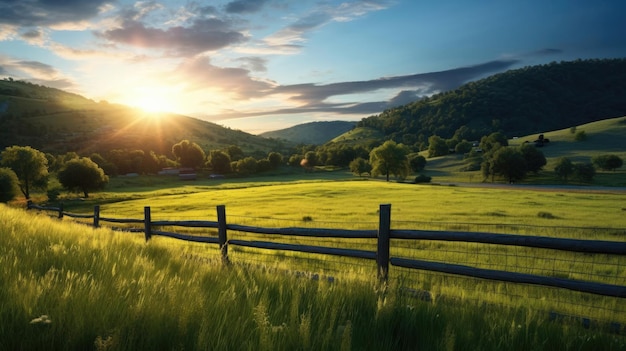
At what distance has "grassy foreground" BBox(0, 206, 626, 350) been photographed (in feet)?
7.79

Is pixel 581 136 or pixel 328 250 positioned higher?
pixel 581 136

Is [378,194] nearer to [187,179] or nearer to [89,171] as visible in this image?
[89,171]

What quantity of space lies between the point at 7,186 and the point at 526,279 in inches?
2781

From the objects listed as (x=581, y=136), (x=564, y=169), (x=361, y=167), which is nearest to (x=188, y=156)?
(x=361, y=167)

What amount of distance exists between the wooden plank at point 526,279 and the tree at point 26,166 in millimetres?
78724

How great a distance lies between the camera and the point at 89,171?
236ft

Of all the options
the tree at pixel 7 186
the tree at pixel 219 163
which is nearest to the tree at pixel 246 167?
the tree at pixel 219 163

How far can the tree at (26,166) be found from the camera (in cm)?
6788

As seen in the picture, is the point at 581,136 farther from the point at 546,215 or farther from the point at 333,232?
the point at 333,232

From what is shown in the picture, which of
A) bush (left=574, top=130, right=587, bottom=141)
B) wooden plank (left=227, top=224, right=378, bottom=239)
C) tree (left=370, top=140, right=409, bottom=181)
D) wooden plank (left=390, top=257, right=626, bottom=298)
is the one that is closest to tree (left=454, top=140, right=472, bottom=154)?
bush (left=574, top=130, right=587, bottom=141)

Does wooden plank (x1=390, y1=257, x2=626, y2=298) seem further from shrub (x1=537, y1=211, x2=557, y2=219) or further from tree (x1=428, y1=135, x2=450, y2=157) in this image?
tree (x1=428, y1=135, x2=450, y2=157)

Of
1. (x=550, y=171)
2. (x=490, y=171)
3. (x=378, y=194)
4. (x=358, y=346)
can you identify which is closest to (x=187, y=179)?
(x=378, y=194)

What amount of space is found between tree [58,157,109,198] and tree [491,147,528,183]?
82541 mm

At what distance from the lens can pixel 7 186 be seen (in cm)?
5766
